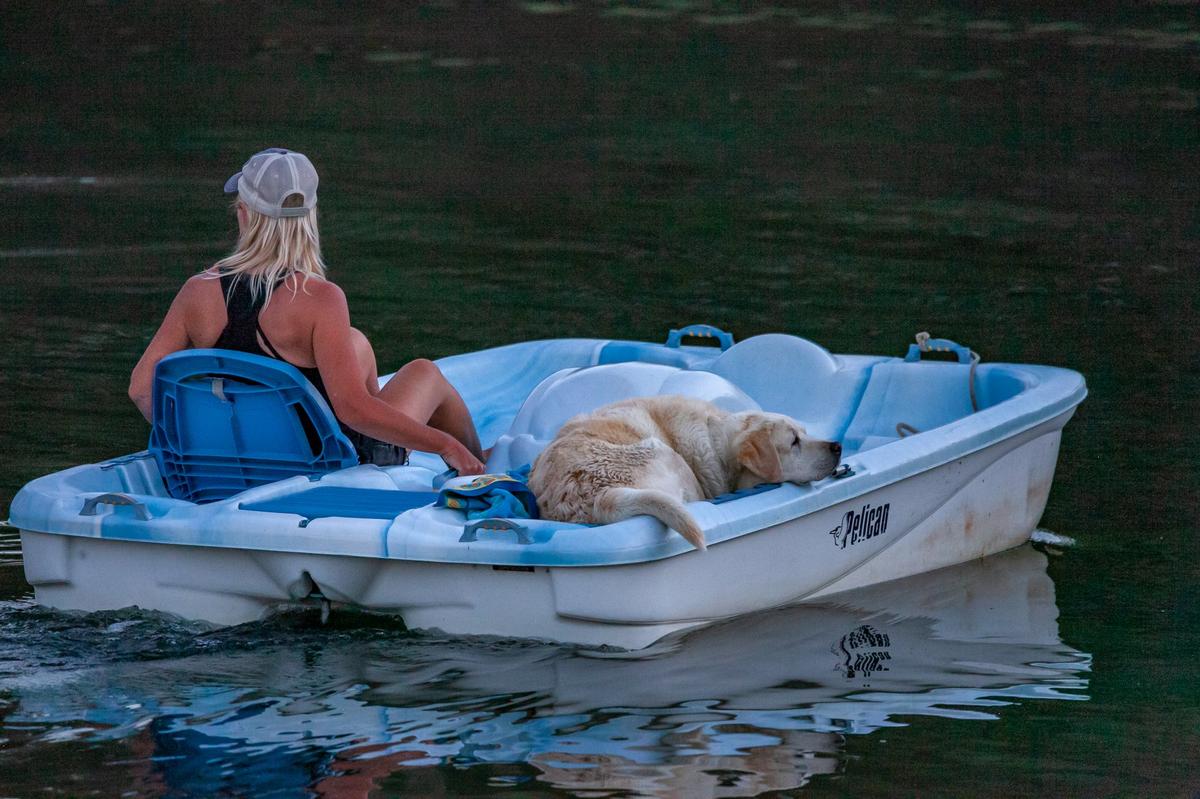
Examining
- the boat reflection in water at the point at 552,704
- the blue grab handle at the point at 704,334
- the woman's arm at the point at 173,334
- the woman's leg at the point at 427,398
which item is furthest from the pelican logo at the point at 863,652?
the blue grab handle at the point at 704,334

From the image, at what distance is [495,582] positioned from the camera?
5066 millimetres

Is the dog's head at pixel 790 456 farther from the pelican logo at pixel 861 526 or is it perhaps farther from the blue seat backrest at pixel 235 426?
the blue seat backrest at pixel 235 426

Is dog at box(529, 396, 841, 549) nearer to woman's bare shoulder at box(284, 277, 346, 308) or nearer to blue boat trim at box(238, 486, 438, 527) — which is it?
blue boat trim at box(238, 486, 438, 527)

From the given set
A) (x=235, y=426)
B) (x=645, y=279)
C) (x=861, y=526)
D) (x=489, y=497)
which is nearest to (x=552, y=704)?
(x=489, y=497)

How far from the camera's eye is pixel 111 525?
5.24 m

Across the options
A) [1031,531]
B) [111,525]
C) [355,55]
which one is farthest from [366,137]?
[111,525]

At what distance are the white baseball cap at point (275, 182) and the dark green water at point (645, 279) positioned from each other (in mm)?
1244

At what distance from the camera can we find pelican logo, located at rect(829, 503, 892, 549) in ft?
19.1

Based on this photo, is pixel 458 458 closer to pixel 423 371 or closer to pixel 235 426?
pixel 423 371

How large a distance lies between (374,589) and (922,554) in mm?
2149

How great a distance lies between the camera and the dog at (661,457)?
522 centimetres

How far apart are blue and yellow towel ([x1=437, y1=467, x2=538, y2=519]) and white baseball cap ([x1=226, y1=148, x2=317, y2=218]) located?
941 mm

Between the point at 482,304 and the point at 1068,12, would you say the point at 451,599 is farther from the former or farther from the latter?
the point at 1068,12

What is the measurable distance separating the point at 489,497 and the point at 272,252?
3.30 ft
